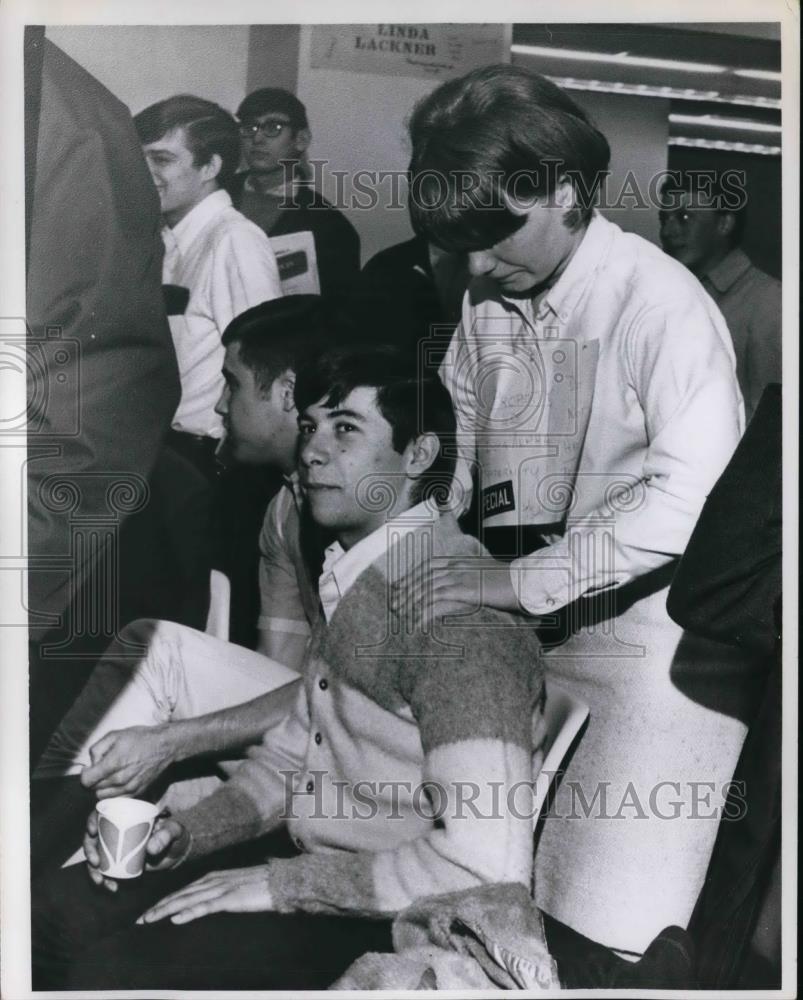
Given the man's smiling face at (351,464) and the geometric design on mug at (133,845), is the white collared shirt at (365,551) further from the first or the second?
the geometric design on mug at (133,845)

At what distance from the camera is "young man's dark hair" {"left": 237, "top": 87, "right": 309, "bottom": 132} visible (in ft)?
7.34

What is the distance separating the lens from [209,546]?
7.33 ft

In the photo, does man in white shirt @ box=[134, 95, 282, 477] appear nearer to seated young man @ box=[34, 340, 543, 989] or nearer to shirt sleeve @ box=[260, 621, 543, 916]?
seated young man @ box=[34, 340, 543, 989]

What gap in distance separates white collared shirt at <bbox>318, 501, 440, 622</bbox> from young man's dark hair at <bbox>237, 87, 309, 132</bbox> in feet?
2.82

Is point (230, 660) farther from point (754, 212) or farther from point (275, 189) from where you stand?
point (754, 212)

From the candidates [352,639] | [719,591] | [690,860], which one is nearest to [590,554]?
[719,591]

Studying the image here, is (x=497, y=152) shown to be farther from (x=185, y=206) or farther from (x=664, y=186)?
(x=185, y=206)

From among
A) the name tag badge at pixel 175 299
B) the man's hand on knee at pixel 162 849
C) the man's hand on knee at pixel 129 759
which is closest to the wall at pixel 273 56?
the name tag badge at pixel 175 299

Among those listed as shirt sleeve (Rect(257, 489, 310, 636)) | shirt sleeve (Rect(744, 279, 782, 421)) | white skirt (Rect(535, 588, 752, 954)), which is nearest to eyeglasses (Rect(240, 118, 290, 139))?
shirt sleeve (Rect(257, 489, 310, 636))

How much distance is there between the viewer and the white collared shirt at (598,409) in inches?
86.3

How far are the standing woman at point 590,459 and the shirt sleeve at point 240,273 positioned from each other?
347 millimetres

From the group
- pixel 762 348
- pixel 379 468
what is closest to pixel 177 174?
pixel 379 468

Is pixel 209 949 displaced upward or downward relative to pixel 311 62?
downward

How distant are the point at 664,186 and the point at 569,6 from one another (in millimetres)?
441
